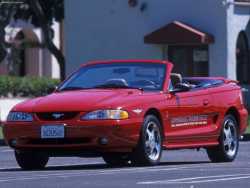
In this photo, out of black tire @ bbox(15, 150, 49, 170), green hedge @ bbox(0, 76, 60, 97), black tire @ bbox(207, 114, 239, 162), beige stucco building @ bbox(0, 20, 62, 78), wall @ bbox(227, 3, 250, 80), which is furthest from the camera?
beige stucco building @ bbox(0, 20, 62, 78)

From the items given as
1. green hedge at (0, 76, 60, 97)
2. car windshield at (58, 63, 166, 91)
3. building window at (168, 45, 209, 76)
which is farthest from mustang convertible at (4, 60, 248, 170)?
green hedge at (0, 76, 60, 97)

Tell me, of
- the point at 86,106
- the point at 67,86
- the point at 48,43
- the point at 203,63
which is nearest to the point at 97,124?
the point at 86,106

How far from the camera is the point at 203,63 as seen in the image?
33.5m

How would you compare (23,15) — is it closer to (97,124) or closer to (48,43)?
(48,43)

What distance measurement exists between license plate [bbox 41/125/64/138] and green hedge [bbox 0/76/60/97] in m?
36.3

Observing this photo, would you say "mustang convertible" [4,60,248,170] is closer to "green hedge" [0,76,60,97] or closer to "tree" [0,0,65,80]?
"tree" [0,0,65,80]

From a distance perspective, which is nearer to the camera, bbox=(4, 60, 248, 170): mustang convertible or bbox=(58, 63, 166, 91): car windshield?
bbox=(4, 60, 248, 170): mustang convertible

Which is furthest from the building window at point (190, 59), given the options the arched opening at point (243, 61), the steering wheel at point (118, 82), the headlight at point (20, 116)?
the headlight at point (20, 116)

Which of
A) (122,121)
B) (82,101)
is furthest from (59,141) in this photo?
(122,121)

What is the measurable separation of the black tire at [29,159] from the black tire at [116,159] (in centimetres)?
84

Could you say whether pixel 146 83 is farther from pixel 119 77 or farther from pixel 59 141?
pixel 59 141

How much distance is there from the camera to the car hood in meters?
14.9

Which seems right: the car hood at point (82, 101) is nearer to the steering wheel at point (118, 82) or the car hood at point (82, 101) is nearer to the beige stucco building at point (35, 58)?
the steering wheel at point (118, 82)

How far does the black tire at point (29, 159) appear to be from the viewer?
50.9ft
